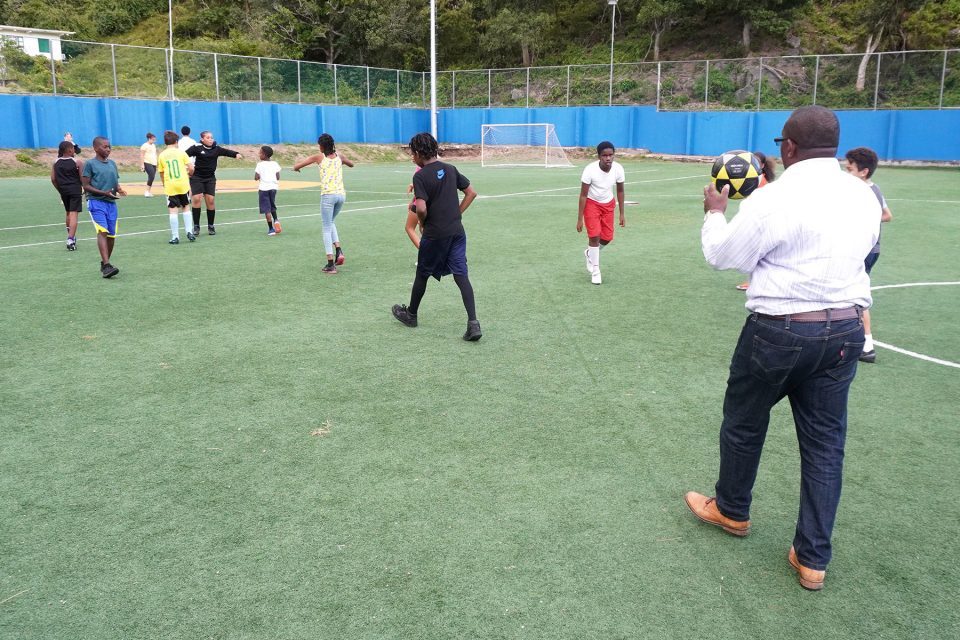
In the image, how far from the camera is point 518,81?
4859cm

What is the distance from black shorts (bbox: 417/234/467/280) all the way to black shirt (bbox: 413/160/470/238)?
7cm

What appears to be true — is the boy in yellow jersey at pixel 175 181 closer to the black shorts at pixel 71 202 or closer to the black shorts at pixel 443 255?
the black shorts at pixel 71 202

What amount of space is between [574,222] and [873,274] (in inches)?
254

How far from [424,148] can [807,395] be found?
15.9 feet

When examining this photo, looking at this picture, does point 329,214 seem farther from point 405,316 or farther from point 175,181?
point 175,181

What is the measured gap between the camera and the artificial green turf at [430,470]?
3471 mm

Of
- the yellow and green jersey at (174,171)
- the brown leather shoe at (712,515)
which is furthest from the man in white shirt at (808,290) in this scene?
the yellow and green jersey at (174,171)

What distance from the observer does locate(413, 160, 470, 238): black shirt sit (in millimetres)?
7523

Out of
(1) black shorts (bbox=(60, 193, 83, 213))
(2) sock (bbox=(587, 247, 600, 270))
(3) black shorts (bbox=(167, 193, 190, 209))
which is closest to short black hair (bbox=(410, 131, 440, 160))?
(2) sock (bbox=(587, 247, 600, 270))

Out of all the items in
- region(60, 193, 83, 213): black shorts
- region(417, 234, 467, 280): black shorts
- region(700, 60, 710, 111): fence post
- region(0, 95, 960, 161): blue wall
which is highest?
region(700, 60, 710, 111): fence post

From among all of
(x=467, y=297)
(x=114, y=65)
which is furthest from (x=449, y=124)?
(x=467, y=297)

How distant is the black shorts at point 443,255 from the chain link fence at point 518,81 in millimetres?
30986

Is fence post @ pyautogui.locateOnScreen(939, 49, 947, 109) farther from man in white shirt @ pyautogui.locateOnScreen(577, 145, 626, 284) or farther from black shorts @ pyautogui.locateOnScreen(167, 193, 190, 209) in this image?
black shorts @ pyautogui.locateOnScreen(167, 193, 190, 209)

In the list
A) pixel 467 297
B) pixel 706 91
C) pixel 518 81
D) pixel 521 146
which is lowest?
pixel 467 297
